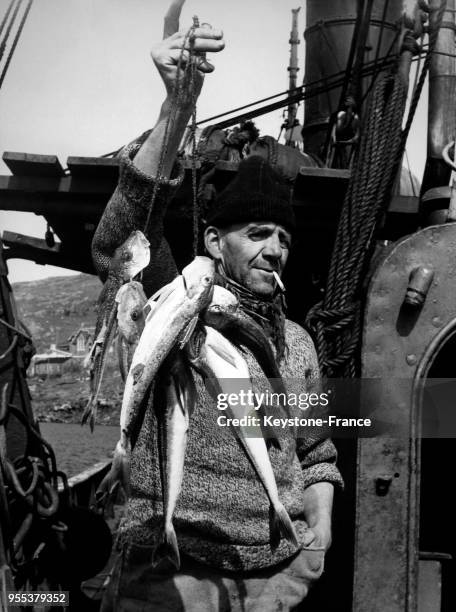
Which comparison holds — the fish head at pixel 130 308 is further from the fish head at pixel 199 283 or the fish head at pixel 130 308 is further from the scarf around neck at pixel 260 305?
the scarf around neck at pixel 260 305

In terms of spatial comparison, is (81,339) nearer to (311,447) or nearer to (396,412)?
(311,447)

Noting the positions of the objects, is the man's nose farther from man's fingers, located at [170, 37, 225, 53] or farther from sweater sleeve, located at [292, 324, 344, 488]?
man's fingers, located at [170, 37, 225, 53]

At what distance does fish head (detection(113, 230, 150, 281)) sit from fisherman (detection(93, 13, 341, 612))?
0.46m

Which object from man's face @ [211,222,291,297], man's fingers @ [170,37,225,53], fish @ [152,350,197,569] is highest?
man's fingers @ [170,37,225,53]

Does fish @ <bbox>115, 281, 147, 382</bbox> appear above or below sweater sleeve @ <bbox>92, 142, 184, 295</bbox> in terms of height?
below

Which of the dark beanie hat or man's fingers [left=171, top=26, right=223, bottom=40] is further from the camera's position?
the dark beanie hat

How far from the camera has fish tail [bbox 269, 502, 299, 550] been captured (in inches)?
89.0

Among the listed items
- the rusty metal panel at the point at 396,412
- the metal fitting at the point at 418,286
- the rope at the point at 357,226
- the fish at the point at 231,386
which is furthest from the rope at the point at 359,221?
the fish at the point at 231,386

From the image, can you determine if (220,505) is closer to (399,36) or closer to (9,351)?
(9,351)

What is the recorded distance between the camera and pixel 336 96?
260 inches

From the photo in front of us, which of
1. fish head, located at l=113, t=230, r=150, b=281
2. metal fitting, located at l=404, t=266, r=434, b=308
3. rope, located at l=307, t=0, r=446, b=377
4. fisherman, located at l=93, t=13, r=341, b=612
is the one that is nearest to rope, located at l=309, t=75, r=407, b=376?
rope, located at l=307, t=0, r=446, b=377

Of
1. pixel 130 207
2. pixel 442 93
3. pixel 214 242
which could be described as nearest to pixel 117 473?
pixel 130 207

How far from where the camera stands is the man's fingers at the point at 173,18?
7.65 feet

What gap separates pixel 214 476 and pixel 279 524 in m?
0.45
